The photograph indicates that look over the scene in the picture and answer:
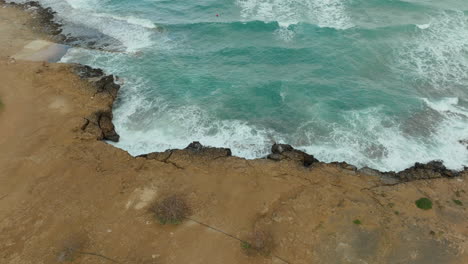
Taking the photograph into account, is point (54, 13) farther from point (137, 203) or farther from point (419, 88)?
point (419, 88)

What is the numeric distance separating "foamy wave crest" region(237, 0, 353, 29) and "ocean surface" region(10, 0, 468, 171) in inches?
5.6

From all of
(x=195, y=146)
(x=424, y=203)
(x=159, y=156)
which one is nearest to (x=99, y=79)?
(x=159, y=156)

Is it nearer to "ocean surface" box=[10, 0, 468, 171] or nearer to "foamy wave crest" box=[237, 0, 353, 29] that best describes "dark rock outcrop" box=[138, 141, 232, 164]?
"ocean surface" box=[10, 0, 468, 171]

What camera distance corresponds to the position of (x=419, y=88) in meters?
29.3

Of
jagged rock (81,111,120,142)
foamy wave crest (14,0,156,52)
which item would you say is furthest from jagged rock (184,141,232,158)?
foamy wave crest (14,0,156,52)

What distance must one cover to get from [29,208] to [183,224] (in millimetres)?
8616

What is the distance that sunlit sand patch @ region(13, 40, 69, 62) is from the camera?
106ft

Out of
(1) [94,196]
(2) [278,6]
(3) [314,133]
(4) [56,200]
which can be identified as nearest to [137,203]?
(1) [94,196]

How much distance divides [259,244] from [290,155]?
7.20 m

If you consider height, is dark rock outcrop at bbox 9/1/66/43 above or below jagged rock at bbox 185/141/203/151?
above

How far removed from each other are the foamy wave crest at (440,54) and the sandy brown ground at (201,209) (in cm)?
1371

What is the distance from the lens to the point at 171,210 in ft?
57.2

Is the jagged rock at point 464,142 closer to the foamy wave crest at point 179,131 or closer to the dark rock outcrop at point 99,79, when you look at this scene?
the foamy wave crest at point 179,131

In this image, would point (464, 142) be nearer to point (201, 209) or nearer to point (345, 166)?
point (345, 166)
